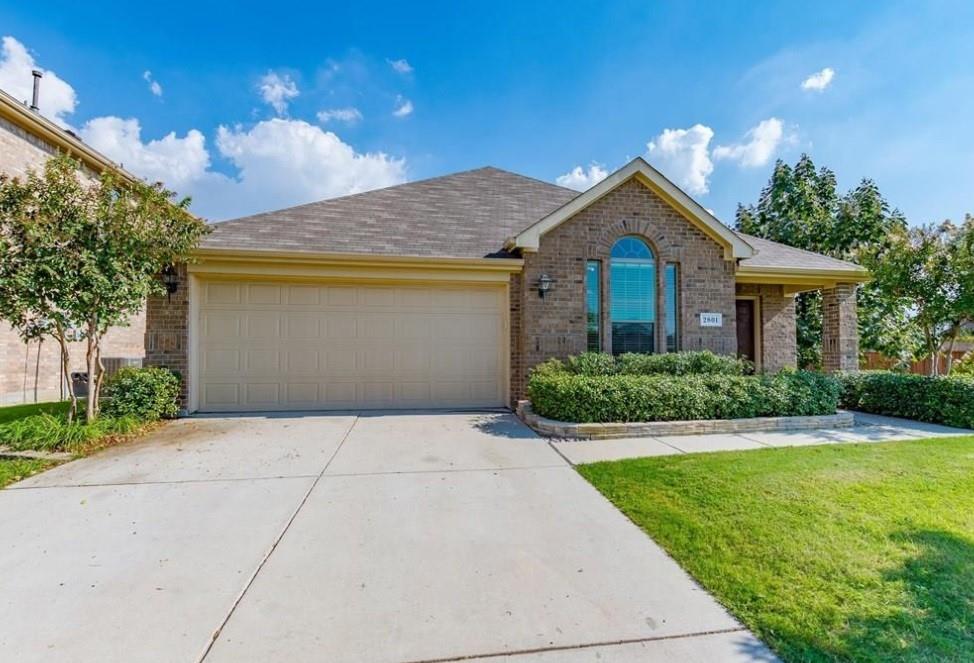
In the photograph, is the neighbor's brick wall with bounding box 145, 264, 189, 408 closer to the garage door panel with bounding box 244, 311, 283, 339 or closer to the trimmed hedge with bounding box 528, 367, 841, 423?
the garage door panel with bounding box 244, 311, 283, 339

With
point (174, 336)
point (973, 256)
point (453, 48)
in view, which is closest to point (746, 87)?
point (973, 256)

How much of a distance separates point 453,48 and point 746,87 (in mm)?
7628

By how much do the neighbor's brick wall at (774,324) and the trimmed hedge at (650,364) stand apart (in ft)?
12.9

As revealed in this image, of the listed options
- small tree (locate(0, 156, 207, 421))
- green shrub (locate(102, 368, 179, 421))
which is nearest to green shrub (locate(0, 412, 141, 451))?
small tree (locate(0, 156, 207, 421))

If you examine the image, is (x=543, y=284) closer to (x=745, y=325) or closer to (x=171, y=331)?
(x=745, y=325)

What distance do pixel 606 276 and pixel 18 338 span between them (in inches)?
562

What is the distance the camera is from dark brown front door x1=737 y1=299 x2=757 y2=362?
445 inches

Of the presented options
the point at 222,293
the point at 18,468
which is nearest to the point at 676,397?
the point at 222,293

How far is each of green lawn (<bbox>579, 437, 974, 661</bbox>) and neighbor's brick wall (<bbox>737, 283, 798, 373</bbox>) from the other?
6162 millimetres

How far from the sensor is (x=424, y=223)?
379 inches

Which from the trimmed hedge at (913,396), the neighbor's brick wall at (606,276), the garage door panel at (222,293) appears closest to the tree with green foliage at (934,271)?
the trimmed hedge at (913,396)

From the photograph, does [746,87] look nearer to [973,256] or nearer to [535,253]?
[973,256]

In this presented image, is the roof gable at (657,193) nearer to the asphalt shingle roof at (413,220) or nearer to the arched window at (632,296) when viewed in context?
the asphalt shingle roof at (413,220)

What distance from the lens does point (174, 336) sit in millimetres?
7895
